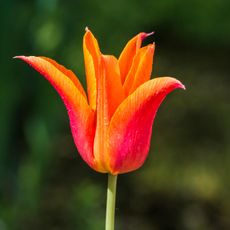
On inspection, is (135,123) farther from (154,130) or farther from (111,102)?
(154,130)

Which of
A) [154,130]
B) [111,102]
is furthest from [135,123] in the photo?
[154,130]

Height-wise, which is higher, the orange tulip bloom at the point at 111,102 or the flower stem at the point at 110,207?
the orange tulip bloom at the point at 111,102

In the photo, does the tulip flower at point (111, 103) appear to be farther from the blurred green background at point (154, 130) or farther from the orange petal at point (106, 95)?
the blurred green background at point (154, 130)

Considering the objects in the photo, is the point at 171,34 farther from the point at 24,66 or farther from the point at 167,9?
the point at 24,66

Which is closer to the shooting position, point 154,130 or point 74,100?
point 74,100

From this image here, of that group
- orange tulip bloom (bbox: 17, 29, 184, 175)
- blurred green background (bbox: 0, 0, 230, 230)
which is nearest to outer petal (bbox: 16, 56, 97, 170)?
orange tulip bloom (bbox: 17, 29, 184, 175)

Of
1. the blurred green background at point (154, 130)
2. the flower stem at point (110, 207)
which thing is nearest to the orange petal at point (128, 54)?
the flower stem at point (110, 207)

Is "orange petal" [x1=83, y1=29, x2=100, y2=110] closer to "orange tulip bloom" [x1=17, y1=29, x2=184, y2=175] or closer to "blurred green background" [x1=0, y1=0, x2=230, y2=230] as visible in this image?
"orange tulip bloom" [x1=17, y1=29, x2=184, y2=175]
